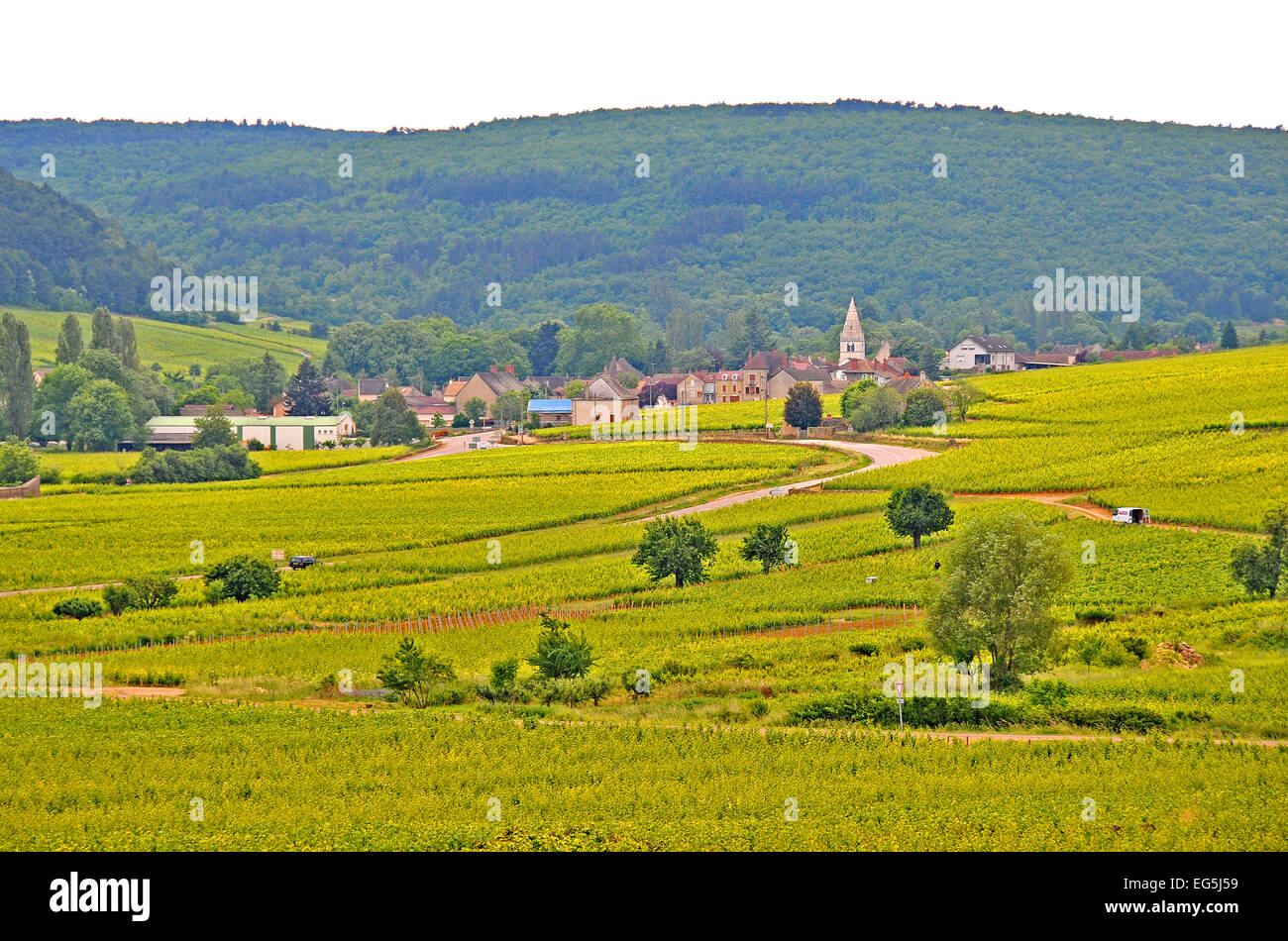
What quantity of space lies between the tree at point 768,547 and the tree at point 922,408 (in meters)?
53.7

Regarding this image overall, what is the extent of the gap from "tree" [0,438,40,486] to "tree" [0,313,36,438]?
3433 centimetres

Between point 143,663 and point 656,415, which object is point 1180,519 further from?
point 656,415

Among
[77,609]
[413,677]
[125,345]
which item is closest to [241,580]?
[77,609]

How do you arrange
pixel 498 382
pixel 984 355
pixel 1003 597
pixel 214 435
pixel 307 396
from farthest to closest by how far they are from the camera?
pixel 498 382 → pixel 984 355 → pixel 307 396 → pixel 214 435 → pixel 1003 597

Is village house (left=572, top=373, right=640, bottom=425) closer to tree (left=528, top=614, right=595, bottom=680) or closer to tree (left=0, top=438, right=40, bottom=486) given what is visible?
tree (left=0, top=438, right=40, bottom=486)

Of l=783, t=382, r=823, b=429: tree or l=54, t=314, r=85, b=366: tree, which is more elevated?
l=54, t=314, r=85, b=366: tree

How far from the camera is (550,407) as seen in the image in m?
155

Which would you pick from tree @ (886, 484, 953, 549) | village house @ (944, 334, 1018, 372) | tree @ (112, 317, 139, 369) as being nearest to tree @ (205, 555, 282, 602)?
tree @ (886, 484, 953, 549)

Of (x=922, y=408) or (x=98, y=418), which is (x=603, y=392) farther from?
(x=98, y=418)

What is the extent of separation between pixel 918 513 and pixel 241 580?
93.9 feet

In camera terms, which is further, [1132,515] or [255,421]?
[255,421]

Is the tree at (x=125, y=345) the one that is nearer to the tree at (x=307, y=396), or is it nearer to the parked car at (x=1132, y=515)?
the tree at (x=307, y=396)

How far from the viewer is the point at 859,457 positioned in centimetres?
9288

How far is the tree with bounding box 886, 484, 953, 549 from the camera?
59062 mm
